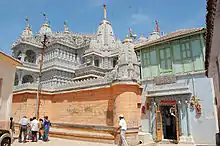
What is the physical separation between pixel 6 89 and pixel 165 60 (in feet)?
38.4

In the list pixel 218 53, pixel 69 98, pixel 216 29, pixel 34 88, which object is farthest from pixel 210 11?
pixel 34 88

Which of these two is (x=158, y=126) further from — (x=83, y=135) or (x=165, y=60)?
(x=83, y=135)

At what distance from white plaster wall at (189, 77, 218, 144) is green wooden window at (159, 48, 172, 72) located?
2.60 meters

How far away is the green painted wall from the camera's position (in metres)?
14.1

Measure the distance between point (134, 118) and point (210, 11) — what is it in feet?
28.9

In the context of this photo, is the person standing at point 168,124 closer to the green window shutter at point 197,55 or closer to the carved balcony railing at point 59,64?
the green window shutter at point 197,55

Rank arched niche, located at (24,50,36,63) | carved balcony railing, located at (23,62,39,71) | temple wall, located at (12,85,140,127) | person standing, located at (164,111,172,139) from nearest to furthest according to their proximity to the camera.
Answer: temple wall, located at (12,85,140,127)
person standing, located at (164,111,172,139)
carved balcony railing, located at (23,62,39,71)
arched niche, located at (24,50,36,63)

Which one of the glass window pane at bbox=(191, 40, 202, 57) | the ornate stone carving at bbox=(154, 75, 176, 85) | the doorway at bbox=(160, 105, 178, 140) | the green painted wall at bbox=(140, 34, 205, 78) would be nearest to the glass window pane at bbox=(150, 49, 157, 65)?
the green painted wall at bbox=(140, 34, 205, 78)

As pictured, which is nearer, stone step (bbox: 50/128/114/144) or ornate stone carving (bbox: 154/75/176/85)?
stone step (bbox: 50/128/114/144)

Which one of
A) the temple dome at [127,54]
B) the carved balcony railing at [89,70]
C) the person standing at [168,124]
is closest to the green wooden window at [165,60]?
the temple dome at [127,54]

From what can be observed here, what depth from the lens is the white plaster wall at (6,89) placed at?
10.7 m

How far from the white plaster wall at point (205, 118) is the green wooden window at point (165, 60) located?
2604 millimetres

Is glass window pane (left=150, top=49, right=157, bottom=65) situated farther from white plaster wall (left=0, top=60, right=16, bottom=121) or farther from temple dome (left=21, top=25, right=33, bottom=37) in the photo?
temple dome (left=21, top=25, right=33, bottom=37)

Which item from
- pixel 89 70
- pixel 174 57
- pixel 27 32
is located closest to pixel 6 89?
pixel 174 57
